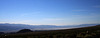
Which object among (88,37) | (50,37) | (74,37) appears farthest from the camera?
(50,37)

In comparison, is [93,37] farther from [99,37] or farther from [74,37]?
[74,37]

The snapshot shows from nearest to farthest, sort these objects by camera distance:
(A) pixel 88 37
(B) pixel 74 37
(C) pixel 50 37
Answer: (A) pixel 88 37
(B) pixel 74 37
(C) pixel 50 37

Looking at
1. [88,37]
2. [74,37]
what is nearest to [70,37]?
[74,37]

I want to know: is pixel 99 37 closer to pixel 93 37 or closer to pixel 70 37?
pixel 93 37

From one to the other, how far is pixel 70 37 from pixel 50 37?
389 cm

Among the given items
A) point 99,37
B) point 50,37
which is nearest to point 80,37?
point 99,37

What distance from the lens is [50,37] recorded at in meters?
25.6

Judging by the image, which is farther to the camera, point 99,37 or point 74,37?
point 74,37

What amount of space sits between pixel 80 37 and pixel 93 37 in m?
2.06

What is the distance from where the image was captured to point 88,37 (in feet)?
70.1

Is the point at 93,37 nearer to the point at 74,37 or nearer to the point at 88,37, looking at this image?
the point at 88,37

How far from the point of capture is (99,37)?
21.7 metres

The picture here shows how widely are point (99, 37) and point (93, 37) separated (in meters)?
0.94

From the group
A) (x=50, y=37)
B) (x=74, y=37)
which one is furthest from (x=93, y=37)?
(x=50, y=37)
